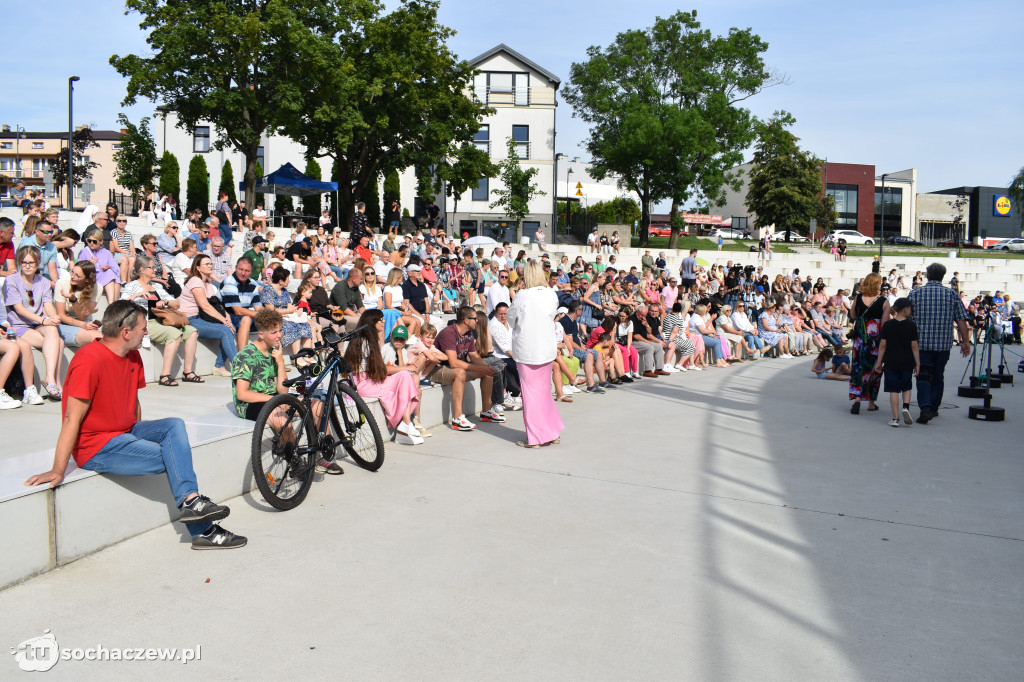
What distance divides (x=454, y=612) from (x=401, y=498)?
2.13 metres

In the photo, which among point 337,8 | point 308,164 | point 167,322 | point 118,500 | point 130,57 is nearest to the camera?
point 118,500

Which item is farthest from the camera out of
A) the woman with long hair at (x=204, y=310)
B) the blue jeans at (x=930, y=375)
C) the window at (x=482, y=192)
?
the window at (x=482, y=192)

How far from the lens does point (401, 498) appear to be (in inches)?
247

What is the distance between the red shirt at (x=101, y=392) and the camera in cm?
471

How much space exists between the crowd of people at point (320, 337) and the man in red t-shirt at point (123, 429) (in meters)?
0.01

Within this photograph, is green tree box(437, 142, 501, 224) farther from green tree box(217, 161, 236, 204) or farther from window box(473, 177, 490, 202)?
green tree box(217, 161, 236, 204)

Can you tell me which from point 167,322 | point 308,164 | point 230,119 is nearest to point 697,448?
point 167,322

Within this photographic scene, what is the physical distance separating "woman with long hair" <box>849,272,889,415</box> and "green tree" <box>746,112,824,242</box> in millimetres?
52619

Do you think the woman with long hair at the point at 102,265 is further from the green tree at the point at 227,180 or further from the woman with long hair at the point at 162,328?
the green tree at the point at 227,180

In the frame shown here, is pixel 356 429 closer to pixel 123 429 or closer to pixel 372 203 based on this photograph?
pixel 123 429

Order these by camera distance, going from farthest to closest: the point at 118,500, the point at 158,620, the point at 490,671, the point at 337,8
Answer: the point at 337,8 → the point at 118,500 → the point at 158,620 → the point at 490,671

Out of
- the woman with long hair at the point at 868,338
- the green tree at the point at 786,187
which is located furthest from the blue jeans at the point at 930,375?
the green tree at the point at 786,187

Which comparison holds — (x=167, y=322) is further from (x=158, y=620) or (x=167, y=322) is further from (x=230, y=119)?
(x=230, y=119)

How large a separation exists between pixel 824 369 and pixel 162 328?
12.3 meters
